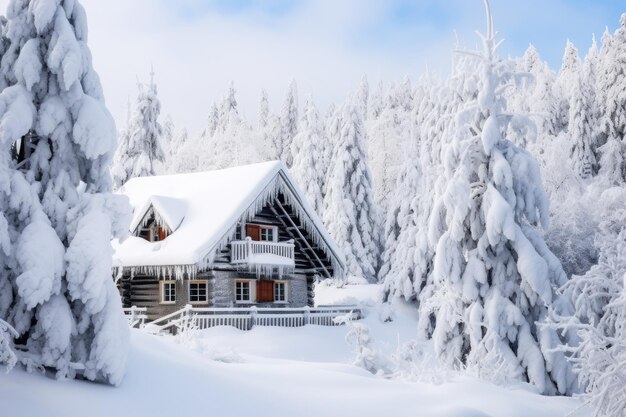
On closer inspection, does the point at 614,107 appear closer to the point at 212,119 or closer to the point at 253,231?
the point at 253,231

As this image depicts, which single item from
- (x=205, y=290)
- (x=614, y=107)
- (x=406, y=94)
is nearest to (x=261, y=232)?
(x=205, y=290)

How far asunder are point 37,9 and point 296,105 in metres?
76.9

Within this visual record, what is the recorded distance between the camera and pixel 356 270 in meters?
51.2

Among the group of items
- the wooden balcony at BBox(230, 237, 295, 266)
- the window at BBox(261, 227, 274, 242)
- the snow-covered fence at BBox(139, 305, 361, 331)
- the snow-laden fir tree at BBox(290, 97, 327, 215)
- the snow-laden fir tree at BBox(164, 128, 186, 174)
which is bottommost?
the snow-covered fence at BBox(139, 305, 361, 331)

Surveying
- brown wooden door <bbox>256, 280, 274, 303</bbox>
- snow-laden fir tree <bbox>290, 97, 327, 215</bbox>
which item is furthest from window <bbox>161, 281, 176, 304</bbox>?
snow-laden fir tree <bbox>290, 97, 327, 215</bbox>

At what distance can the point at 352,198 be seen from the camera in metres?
51.3

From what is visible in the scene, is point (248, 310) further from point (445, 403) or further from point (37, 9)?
point (37, 9)

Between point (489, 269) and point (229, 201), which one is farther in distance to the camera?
point (229, 201)

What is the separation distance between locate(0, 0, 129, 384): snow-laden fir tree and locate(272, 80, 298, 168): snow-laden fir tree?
69036 mm

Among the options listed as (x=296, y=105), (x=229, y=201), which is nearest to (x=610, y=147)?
(x=229, y=201)

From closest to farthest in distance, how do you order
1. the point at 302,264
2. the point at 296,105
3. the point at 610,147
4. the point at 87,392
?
the point at 87,392 < the point at 302,264 < the point at 610,147 < the point at 296,105

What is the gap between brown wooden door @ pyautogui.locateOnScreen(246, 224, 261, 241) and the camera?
32156 millimetres

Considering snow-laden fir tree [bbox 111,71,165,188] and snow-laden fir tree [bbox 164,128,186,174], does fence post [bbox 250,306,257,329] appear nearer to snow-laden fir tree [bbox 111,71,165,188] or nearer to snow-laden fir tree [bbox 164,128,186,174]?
snow-laden fir tree [bbox 111,71,165,188]

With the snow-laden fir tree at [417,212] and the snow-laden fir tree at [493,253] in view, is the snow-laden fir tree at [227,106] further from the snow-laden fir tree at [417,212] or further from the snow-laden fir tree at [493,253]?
the snow-laden fir tree at [493,253]
